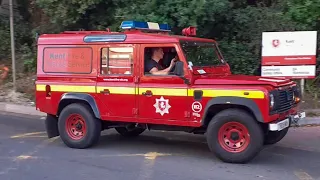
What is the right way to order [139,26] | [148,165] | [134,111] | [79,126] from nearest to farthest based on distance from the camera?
1. [148,165]
2. [134,111]
3. [139,26]
4. [79,126]

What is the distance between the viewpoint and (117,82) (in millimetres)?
7551

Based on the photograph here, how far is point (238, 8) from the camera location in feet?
43.7

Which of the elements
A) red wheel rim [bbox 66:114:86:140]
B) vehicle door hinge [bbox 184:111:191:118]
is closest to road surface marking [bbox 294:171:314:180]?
vehicle door hinge [bbox 184:111:191:118]

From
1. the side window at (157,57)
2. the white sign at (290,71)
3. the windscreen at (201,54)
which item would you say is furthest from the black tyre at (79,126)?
the white sign at (290,71)

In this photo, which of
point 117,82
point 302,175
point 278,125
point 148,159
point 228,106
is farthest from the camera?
point 117,82

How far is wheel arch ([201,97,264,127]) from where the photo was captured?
6566mm

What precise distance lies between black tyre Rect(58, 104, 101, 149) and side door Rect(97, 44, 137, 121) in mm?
295

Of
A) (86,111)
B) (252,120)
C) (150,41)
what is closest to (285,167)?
(252,120)

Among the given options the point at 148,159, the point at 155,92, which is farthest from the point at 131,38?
the point at 148,159

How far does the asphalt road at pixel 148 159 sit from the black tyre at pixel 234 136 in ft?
0.52

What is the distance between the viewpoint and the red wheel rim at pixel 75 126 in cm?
799

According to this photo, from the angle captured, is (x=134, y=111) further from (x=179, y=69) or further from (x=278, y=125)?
(x=278, y=125)

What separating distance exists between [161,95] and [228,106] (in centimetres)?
104

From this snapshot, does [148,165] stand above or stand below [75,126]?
Result: below
